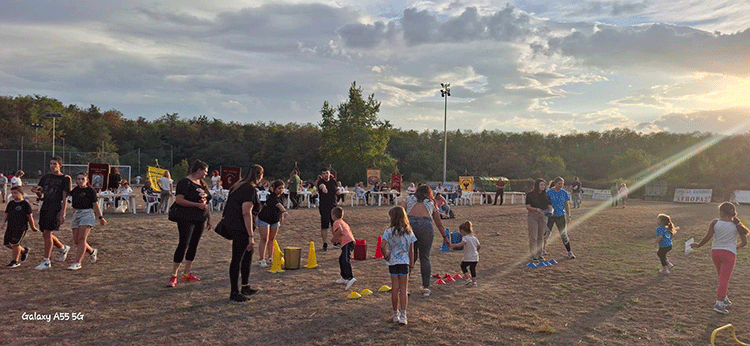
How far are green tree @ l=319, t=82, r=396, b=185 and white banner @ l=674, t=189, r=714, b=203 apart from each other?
24.4 metres

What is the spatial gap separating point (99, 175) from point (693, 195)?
39.5 meters

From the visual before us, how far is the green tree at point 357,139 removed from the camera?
47125mm

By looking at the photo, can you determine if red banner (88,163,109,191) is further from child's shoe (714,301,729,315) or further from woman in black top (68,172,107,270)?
child's shoe (714,301,729,315)

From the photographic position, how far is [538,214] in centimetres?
955

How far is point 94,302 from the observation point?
247 inches

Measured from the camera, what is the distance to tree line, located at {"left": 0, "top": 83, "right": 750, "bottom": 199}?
4816cm

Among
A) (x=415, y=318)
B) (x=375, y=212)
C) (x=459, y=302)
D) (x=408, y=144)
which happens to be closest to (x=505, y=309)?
(x=459, y=302)

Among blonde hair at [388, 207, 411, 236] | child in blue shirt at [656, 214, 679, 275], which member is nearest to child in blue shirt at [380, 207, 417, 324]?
blonde hair at [388, 207, 411, 236]

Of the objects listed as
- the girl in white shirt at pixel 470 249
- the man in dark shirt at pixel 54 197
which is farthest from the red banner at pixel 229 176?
the girl in white shirt at pixel 470 249

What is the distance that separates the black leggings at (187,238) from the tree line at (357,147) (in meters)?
40.0

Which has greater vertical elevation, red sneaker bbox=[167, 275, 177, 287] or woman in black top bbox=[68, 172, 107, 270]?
woman in black top bbox=[68, 172, 107, 270]

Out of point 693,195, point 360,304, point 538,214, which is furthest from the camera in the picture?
point 693,195

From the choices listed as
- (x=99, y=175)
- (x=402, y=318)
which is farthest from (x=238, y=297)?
(x=99, y=175)

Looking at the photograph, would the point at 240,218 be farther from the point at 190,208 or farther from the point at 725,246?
the point at 725,246
